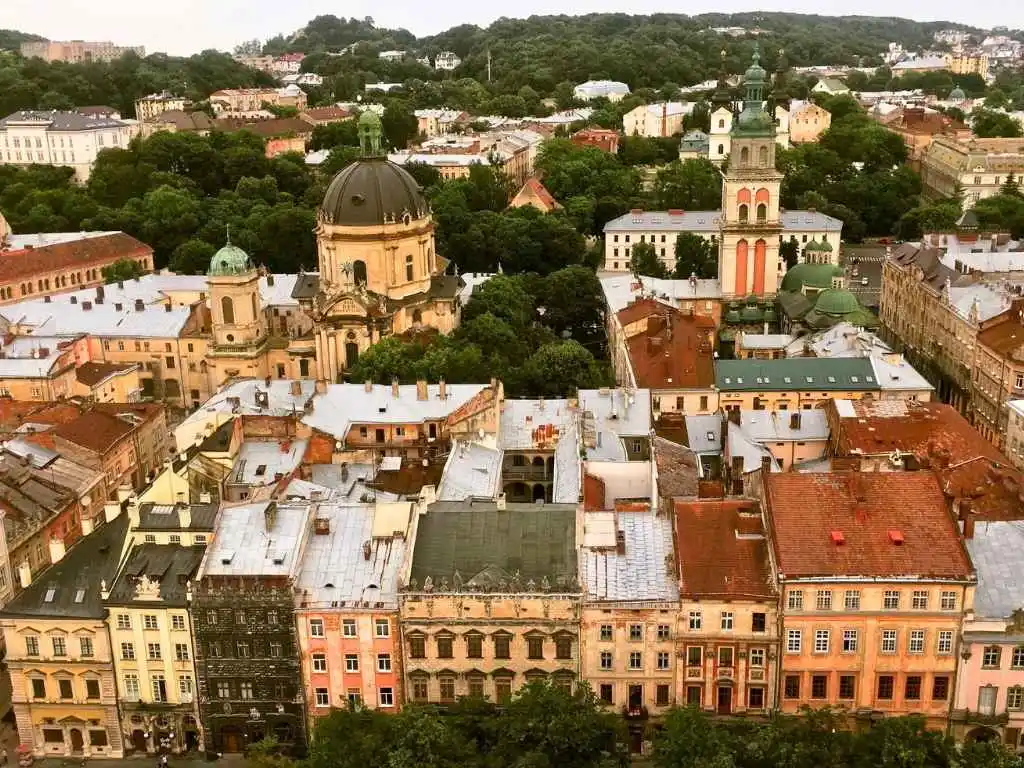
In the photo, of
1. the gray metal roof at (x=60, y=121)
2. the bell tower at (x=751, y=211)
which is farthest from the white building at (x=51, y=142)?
the bell tower at (x=751, y=211)

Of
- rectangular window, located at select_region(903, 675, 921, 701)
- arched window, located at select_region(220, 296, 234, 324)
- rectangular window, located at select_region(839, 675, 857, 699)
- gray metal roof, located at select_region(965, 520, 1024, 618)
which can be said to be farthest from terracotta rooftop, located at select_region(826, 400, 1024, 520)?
arched window, located at select_region(220, 296, 234, 324)

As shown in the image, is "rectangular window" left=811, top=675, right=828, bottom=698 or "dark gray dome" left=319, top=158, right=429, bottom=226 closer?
"rectangular window" left=811, top=675, right=828, bottom=698

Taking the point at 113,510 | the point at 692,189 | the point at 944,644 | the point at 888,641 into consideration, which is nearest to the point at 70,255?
the point at 113,510

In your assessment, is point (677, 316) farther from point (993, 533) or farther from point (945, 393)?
point (993, 533)

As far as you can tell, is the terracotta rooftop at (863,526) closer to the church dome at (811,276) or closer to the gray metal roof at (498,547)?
the gray metal roof at (498,547)

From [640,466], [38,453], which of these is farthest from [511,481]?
[38,453]

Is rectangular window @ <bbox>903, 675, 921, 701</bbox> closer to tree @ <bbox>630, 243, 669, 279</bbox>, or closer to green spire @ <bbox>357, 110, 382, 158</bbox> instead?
green spire @ <bbox>357, 110, 382, 158</bbox>
